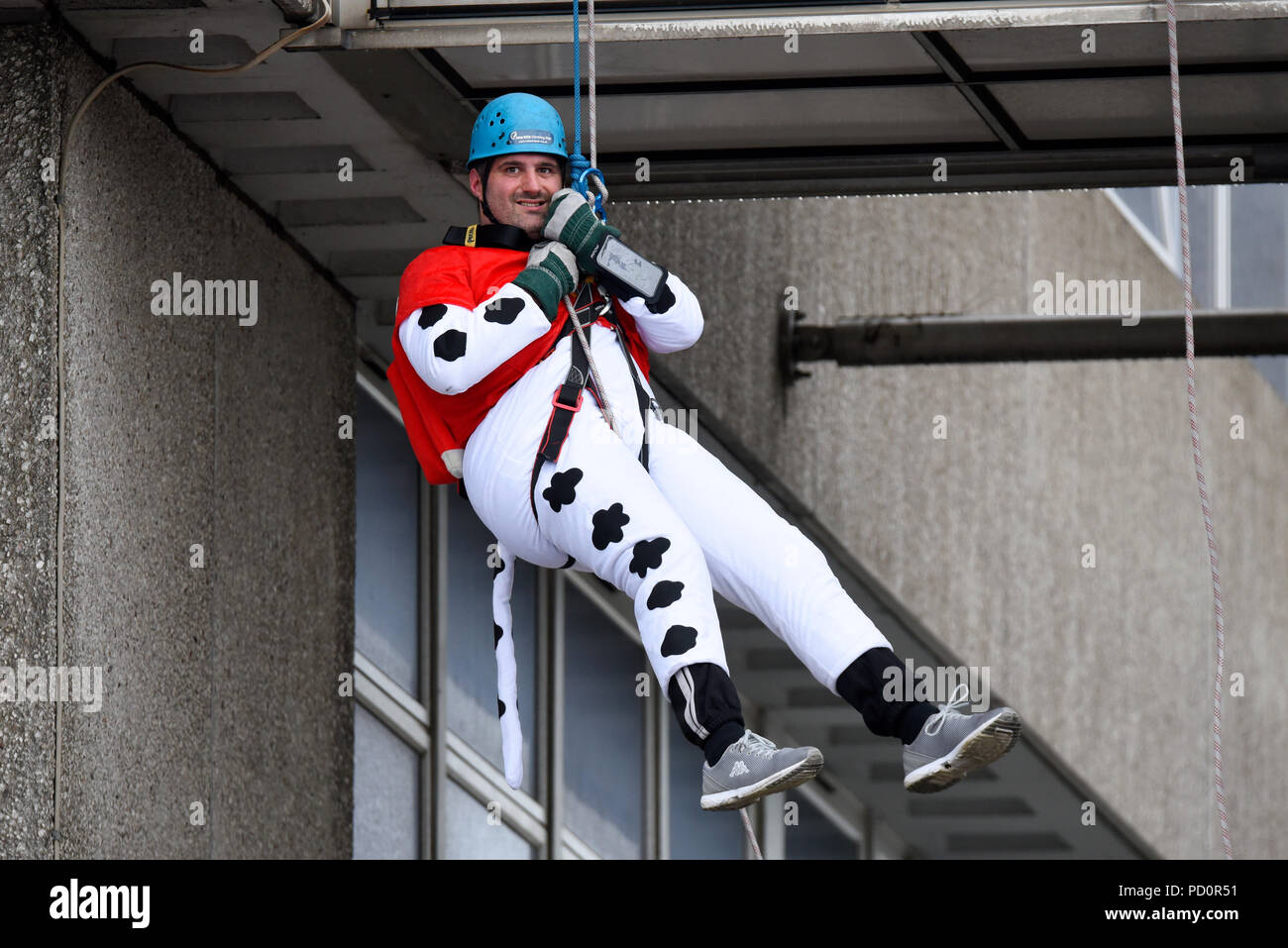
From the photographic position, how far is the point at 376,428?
967 centimetres

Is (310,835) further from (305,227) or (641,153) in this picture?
(641,153)

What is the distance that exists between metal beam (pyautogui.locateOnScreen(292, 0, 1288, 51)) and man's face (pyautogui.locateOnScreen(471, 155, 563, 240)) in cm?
58

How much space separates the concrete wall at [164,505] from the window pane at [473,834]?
1.84 m

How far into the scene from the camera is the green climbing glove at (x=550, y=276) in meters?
5.51

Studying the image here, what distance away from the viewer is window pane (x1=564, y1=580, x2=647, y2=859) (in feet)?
36.9

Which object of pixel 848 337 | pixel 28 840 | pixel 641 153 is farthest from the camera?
pixel 848 337

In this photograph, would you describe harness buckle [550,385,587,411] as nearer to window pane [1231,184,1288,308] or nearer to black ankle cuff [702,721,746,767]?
black ankle cuff [702,721,746,767]

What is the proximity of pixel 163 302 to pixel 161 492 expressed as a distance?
586 millimetres

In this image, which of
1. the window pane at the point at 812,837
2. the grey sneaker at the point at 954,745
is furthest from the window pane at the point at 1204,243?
the grey sneaker at the point at 954,745

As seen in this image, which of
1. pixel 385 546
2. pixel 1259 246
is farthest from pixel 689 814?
pixel 1259 246

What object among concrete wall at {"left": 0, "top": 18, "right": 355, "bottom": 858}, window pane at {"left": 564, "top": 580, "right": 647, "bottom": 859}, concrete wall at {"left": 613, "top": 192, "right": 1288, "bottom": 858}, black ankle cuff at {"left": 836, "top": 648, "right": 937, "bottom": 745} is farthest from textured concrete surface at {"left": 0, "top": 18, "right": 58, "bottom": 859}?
window pane at {"left": 564, "top": 580, "right": 647, "bottom": 859}

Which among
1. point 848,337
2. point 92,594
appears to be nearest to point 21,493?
point 92,594

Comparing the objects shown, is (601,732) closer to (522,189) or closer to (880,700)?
(522,189)

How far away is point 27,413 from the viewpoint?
618 centimetres
